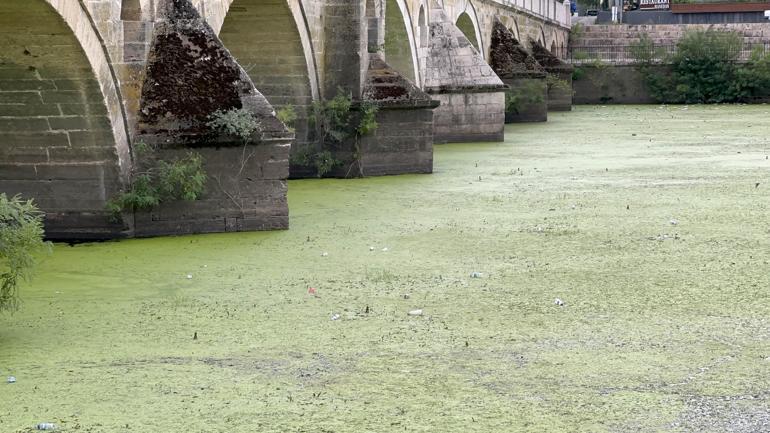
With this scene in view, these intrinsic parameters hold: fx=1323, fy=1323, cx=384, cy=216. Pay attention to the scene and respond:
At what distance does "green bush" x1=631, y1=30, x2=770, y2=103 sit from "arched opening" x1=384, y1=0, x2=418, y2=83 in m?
18.0

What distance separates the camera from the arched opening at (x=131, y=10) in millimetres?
11000

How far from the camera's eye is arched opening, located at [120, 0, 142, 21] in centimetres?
1100

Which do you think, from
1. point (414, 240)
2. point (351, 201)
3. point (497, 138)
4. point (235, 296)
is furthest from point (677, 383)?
point (497, 138)

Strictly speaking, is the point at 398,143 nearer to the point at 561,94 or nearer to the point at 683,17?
the point at 561,94

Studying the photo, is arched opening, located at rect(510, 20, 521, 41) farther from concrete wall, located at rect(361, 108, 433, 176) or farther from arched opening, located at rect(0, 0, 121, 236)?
arched opening, located at rect(0, 0, 121, 236)

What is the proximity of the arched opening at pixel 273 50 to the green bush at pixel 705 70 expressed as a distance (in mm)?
23527

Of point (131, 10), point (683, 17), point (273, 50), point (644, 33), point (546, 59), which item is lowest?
point (273, 50)

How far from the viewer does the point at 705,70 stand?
37531 mm

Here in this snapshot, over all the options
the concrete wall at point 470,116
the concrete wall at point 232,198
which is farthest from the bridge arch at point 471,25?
the concrete wall at point 232,198

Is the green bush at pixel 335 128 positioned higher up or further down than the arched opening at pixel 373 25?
further down

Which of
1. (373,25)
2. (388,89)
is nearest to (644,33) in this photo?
(373,25)

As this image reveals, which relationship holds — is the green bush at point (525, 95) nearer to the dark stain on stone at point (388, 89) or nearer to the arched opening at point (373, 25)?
the arched opening at point (373, 25)

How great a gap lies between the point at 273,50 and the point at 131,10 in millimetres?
4220

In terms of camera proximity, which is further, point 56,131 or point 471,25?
point 471,25
